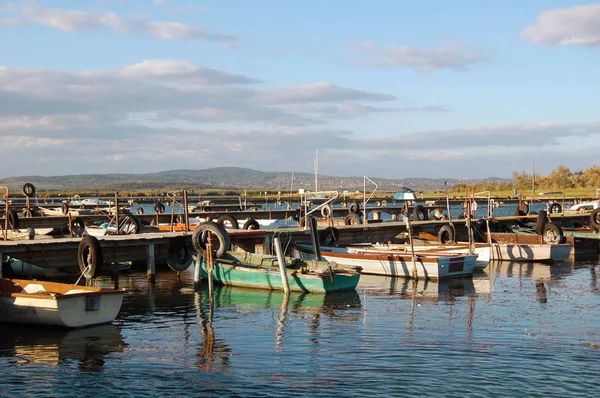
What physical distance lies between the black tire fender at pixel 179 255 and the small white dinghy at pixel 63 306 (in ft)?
32.9

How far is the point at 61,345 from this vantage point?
17828 mm

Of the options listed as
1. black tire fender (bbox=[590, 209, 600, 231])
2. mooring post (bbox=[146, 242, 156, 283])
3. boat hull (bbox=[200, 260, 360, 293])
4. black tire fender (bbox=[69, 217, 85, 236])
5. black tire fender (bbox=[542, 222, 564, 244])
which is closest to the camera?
boat hull (bbox=[200, 260, 360, 293])

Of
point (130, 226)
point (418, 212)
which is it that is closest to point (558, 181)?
point (418, 212)

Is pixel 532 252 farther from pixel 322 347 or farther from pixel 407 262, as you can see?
pixel 322 347

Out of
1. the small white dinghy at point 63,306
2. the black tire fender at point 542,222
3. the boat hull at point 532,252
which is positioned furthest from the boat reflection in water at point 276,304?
the black tire fender at point 542,222

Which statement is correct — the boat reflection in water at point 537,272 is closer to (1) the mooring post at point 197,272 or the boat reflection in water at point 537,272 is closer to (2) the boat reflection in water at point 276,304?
(2) the boat reflection in water at point 276,304

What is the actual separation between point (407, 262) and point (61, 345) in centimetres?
1600

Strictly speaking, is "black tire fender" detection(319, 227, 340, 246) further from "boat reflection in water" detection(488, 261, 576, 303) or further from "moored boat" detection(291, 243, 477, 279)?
"boat reflection in water" detection(488, 261, 576, 303)

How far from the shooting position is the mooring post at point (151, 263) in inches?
1170

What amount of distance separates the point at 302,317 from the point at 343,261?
10366 millimetres

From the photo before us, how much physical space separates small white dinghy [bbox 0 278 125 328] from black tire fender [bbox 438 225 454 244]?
909 inches

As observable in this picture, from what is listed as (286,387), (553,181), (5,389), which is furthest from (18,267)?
(553,181)

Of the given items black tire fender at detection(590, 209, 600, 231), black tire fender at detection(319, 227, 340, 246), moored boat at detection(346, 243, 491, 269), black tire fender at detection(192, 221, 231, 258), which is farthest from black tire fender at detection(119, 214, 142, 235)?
black tire fender at detection(590, 209, 600, 231)

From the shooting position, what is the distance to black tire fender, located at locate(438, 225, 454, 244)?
38.9 metres
